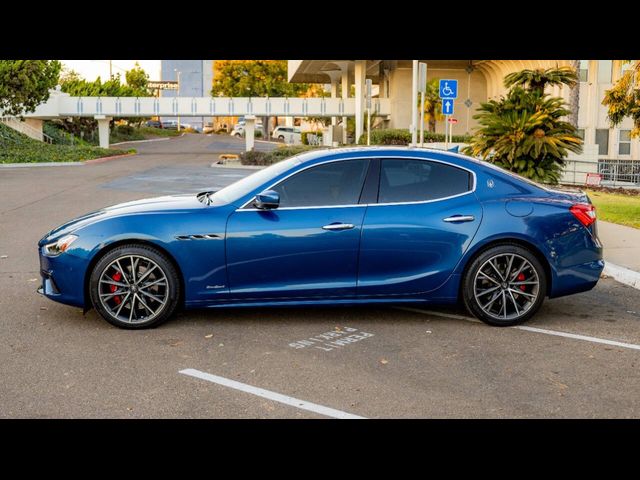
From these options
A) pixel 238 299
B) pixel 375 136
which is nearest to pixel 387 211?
pixel 238 299

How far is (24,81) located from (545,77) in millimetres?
31332

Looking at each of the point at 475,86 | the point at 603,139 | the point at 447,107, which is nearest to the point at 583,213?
the point at 447,107

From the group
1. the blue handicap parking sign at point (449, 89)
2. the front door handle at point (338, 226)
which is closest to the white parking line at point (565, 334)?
the front door handle at point (338, 226)

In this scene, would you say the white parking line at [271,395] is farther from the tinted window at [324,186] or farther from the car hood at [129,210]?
the tinted window at [324,186]

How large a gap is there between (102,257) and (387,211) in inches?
99.6

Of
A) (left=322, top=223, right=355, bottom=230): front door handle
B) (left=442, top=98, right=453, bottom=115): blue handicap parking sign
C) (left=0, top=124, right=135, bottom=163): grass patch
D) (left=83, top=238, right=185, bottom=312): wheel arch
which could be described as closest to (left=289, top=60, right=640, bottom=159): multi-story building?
(left=442, top=98, right=453, bottom=115): blue handicap parking sign

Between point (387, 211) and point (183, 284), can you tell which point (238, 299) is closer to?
point (183, 284)

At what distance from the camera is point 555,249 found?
714 cm

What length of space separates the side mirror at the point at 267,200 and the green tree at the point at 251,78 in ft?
262

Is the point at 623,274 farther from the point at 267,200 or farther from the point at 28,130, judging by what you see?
the point at 28,130

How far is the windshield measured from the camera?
281 inches
